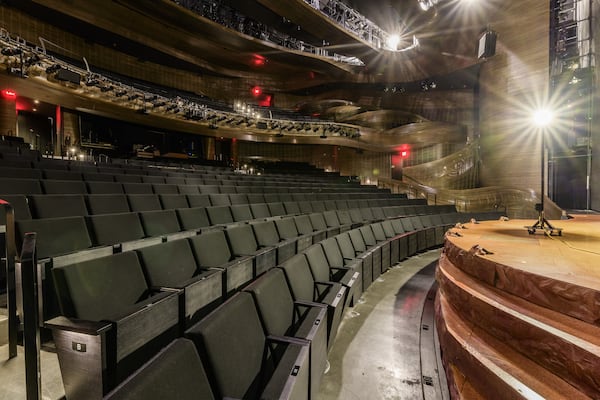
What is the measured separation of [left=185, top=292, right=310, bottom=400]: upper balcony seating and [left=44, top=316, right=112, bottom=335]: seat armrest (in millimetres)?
240

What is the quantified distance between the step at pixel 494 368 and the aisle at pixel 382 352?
0.14 meters

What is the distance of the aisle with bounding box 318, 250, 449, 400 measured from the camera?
91 cm

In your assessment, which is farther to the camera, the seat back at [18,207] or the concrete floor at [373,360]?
the seat back at [18,207]

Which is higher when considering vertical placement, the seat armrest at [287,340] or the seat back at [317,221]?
the seat back at [317,221]

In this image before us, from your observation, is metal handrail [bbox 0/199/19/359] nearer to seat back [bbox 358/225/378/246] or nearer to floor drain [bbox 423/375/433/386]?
floor drain [bbox 423/375/433/386]

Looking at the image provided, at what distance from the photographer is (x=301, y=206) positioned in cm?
306

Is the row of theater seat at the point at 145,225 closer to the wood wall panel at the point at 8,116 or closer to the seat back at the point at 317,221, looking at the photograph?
the seat back at the point at 317,221

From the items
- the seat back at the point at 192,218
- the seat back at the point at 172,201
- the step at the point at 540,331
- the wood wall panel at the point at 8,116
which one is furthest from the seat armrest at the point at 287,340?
the wood wall panel at the point at 8,116

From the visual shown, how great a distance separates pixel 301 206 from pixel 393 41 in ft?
17.3

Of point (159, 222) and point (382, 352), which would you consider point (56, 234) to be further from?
point (382, 352)

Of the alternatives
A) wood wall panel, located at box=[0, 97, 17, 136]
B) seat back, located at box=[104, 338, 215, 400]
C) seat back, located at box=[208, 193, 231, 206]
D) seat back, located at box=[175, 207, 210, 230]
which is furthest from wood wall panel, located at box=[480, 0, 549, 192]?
wood wall panel, located at box=[0, 97, 17, 136]

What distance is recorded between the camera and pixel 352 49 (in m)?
6.86

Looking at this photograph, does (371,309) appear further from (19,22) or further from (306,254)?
(19,22)

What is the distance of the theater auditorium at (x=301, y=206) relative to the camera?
69 centimetres
